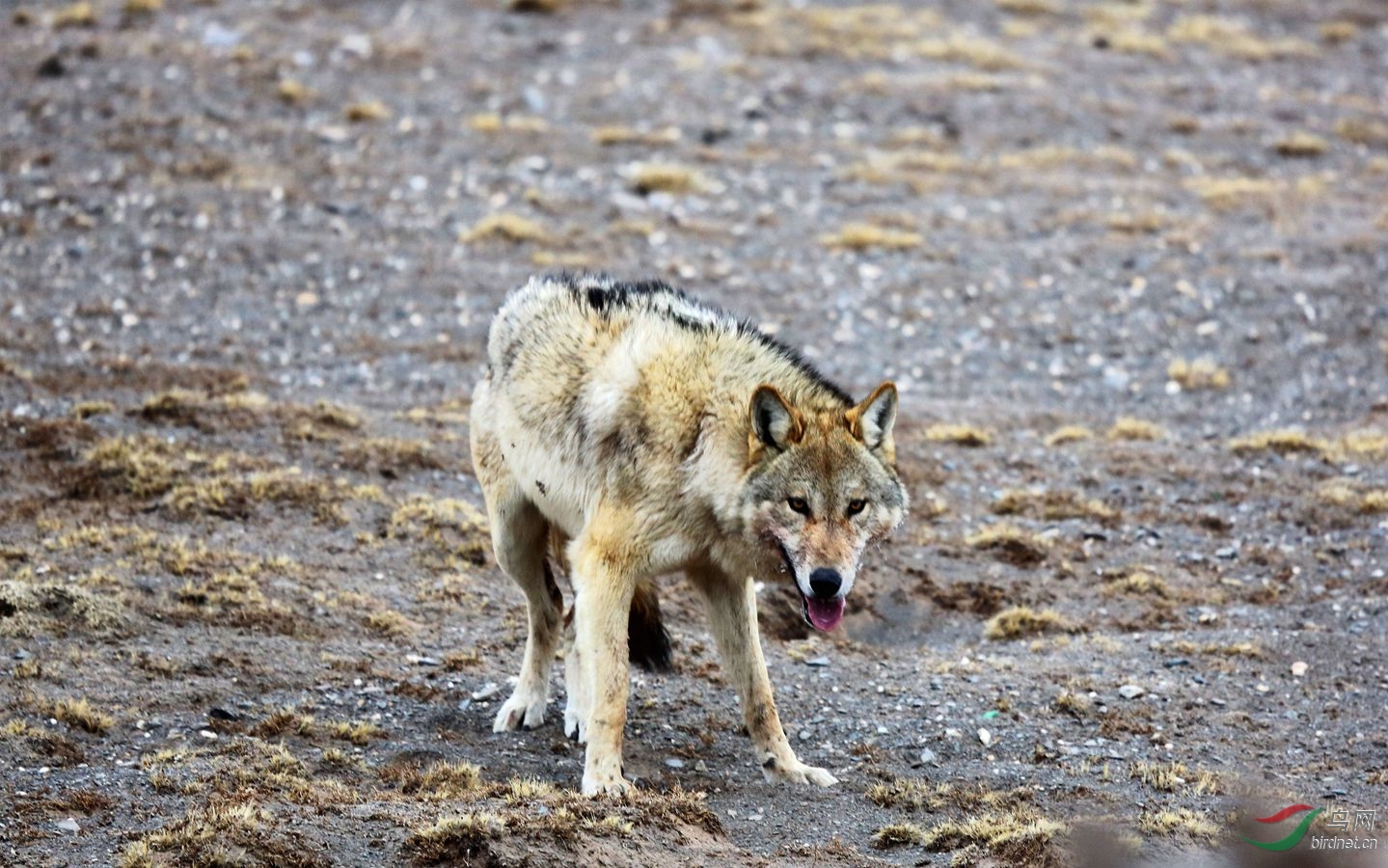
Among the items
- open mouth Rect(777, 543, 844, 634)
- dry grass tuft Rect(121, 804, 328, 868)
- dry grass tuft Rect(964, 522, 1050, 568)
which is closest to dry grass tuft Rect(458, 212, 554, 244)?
dry grass tuft Rect(964, 522, 1050, 568)

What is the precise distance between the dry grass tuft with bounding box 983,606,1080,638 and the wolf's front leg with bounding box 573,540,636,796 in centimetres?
Result: 391

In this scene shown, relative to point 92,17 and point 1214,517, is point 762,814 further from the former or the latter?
point 92,17

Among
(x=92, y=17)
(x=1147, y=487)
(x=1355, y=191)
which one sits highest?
(x=92, y=17)

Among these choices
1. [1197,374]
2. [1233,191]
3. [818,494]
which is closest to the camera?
[818,494]

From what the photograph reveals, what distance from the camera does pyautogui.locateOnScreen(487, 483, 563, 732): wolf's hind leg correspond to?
322 inches

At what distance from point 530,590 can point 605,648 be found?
125 cm

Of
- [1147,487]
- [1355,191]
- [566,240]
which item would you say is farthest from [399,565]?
[1355,191]

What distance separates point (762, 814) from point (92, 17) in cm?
2230

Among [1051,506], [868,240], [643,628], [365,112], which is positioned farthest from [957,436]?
[365,112]

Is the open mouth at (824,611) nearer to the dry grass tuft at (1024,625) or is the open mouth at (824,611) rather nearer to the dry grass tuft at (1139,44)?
the dry grass tuft at (1024,625)

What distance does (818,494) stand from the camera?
22.4 ft

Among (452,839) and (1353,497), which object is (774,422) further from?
(1353,497)

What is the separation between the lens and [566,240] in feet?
63.5
